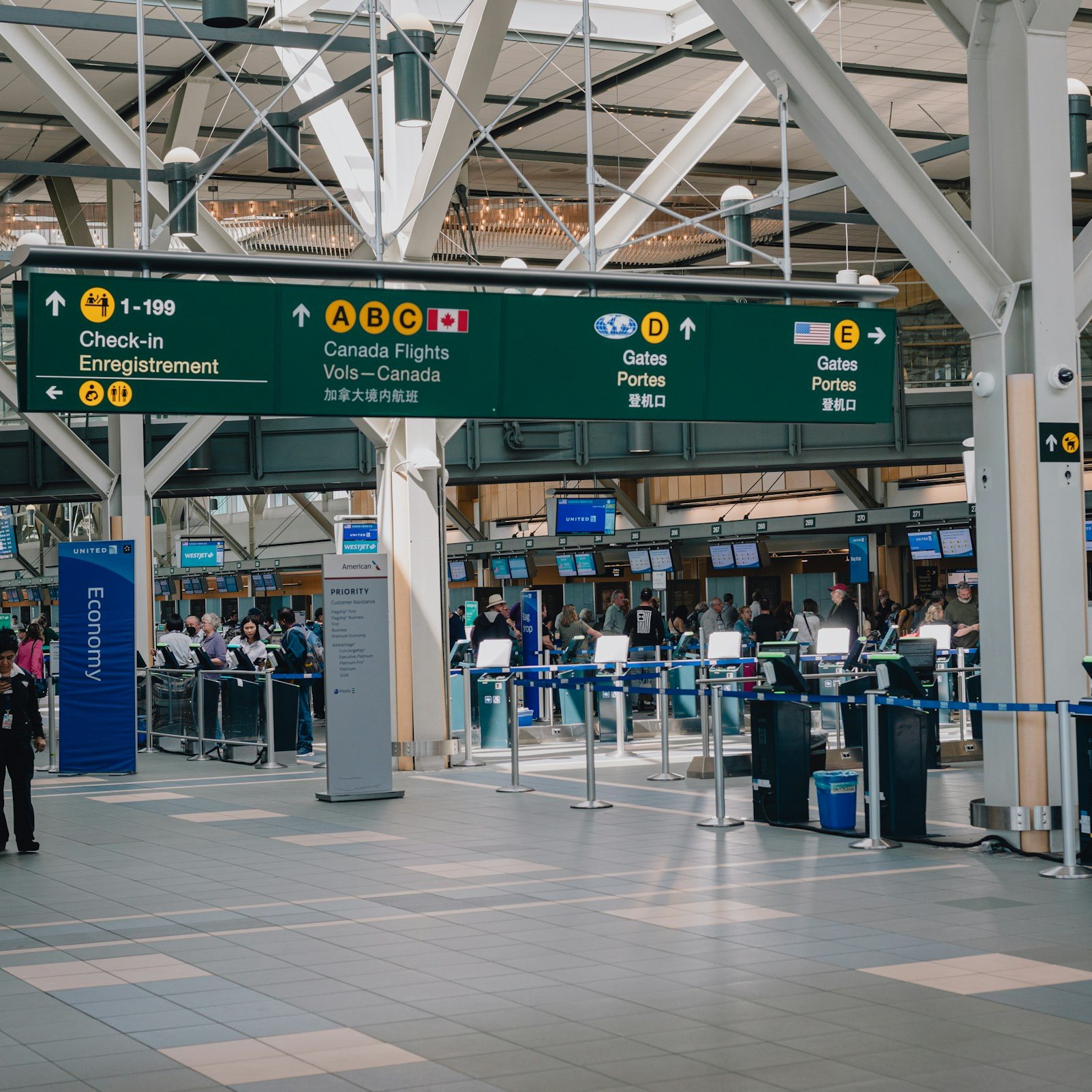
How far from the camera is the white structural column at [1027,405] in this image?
411 inches

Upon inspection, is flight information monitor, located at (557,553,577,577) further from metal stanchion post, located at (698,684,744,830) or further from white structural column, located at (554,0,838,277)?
metal stanchion post, located at (698,684,744,830)

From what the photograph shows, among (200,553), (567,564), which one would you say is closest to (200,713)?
(567,564)

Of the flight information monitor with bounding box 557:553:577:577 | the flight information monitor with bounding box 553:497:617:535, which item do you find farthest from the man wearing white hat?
the flight information monitor with bounding box 557:553:577:577

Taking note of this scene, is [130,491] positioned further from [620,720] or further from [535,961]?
[535,961]

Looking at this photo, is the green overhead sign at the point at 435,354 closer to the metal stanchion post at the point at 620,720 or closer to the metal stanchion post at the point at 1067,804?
the metal stanchion post at the point at 1067,804

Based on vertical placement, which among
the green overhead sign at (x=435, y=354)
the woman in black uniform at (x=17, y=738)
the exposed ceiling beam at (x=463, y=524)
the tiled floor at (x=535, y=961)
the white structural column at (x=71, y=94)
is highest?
the white structural column at (x=71, y=94)

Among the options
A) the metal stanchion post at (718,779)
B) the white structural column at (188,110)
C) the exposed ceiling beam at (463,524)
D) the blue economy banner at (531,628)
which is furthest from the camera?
the exposed ceiling beam at (463,524)

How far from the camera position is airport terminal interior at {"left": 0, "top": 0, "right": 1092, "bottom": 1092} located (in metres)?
6.77

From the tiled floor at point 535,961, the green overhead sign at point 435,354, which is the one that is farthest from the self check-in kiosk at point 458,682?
the green overhead sign at point 435,354

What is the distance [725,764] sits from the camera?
54.2 ft

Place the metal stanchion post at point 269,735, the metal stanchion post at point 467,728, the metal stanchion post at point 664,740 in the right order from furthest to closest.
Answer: the metal stanchion post at point 269,735 → the metal stanchion post at point 467,728 → the metal stanchion post at point 664,740

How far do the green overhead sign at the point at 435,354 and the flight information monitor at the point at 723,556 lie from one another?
71.5 feet

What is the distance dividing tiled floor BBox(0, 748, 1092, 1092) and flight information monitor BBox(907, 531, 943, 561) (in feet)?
55.4

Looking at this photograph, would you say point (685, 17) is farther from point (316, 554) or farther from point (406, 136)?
point (316, 554)
